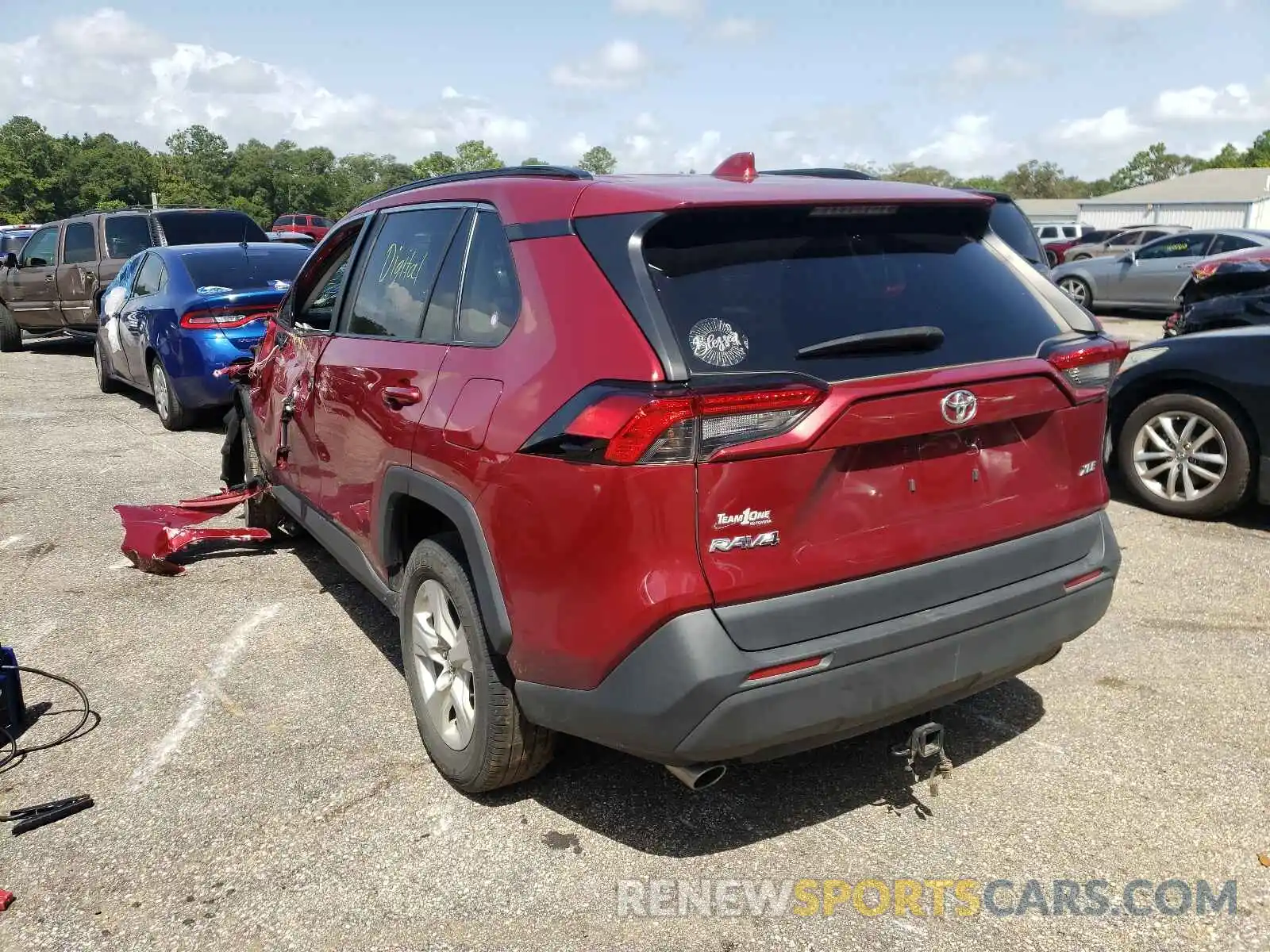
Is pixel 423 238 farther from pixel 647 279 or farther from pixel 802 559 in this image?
pixel 802 559

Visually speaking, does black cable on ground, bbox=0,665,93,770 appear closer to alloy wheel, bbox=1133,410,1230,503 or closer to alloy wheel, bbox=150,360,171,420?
alloy wheel, bbox=150,360,171,420

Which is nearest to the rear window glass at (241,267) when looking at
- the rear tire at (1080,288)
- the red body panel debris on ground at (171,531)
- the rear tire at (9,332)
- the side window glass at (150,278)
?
the side window glass at (150,278)

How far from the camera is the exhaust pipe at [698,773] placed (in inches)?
103

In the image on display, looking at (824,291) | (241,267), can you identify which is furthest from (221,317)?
(824,291)

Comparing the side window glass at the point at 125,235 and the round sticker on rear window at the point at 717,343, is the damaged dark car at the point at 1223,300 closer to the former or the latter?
the round sticker on rear window at the point at 717,343

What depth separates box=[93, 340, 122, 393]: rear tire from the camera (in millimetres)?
10641

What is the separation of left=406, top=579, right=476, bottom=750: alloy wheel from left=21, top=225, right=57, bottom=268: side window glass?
1302 centimetres

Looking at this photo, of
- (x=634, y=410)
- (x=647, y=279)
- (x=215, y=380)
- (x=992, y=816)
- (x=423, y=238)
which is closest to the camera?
(x=634, y=410)

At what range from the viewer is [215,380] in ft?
27.4

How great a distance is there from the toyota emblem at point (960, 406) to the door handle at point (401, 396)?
1.57m

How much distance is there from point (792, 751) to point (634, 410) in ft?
A: 3.21

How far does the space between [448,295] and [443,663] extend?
118cm

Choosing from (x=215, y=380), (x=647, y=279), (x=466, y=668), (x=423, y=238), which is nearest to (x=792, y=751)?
(x=466, y=668)

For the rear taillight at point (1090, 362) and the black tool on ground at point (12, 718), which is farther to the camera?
the black tool on ground at point (12, 718)
